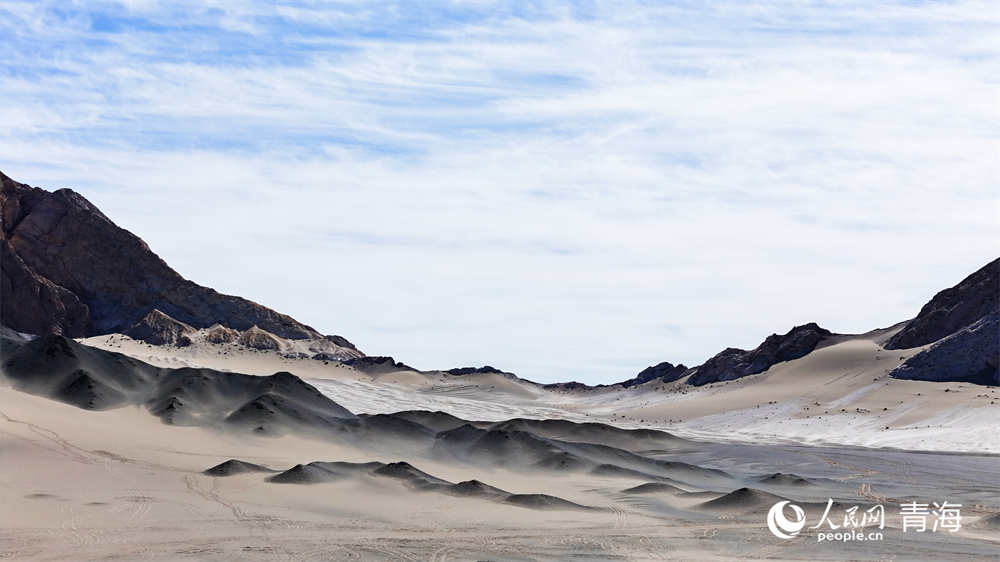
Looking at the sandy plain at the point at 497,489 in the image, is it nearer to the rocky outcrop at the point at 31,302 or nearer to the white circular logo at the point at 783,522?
the white circular logo at the point at 783,522

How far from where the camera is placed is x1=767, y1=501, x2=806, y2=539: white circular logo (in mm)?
34438

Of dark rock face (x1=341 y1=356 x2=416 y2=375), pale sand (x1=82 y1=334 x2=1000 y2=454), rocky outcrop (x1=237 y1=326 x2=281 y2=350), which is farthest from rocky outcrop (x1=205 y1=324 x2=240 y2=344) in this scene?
dark rock face (x1=341 y1=356 x2=416 y2=375)

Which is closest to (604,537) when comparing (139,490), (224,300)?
(139,490)

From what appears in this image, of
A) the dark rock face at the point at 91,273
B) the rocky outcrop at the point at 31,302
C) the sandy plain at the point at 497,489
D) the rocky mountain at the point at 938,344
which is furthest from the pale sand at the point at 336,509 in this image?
the dark rock face at the point at 91,273

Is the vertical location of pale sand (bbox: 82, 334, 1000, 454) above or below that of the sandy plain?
above

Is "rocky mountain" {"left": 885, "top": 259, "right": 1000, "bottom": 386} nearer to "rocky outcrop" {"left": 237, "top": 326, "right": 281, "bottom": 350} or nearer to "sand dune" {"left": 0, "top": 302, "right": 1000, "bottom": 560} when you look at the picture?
"sand dune" {"left": 0, "top": 302, "right": 1000, "bottom": 560}

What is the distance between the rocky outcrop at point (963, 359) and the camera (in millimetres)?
88812

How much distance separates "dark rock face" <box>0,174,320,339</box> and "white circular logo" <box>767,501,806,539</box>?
113 m

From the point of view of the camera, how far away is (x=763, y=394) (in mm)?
104312

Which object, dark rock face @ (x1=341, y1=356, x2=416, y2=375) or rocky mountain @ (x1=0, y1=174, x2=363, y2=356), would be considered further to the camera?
dark rock face @ (x1=341, y1=356, x2=416, y2=375)

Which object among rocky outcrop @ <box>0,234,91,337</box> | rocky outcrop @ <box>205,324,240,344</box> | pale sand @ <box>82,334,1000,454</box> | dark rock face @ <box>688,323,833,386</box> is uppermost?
rocky outcrop @ <box>0,234,91,337</box>

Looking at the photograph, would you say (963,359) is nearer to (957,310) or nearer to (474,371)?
(957,310)

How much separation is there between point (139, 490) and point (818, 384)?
7746 centimetres

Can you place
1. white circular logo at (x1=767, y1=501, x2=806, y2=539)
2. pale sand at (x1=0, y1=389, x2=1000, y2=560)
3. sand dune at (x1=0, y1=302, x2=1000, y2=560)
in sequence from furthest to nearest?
white circular logo at (x1=767, y1=501, x2=806, y2=539), sand dune at (x1=0, y1=302, x2=1000, y2=560), pale sand at (x1=0, y1=389, x2=1000, y2=560)
